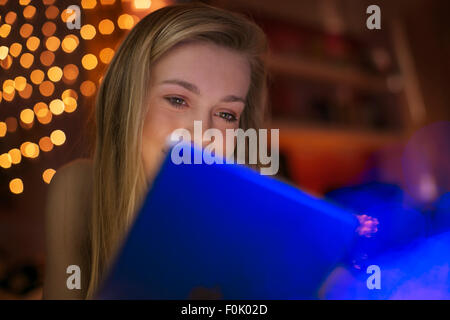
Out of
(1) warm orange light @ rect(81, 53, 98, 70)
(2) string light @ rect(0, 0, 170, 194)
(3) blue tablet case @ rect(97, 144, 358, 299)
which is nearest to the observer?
(3) blue tablet case @ rect(97, 144, 358, 299)

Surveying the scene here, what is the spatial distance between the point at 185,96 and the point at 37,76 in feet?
1.69

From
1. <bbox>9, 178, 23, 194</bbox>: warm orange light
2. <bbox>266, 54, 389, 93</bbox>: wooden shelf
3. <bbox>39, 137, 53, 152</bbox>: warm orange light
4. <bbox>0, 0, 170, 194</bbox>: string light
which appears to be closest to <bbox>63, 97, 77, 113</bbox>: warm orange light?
<bbox>0, 0, 170, 194</bbox>: string light

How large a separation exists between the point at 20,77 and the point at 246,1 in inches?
53.4

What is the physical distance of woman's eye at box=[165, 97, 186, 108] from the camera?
25.5 inches

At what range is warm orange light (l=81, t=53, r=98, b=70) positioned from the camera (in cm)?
121

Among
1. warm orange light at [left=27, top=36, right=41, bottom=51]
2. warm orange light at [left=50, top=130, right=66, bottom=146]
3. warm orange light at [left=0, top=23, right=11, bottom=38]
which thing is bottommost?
warm orange light at [left=0, top=23, right=11, bottom=38]

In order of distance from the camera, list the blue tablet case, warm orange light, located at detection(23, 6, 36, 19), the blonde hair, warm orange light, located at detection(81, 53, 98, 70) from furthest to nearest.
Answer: warm orange light, located at detection(81, 53, 98, 70) → warm orange light, located at detection(23, 6, 36, 19) → the blonde hair → the blue tablet case

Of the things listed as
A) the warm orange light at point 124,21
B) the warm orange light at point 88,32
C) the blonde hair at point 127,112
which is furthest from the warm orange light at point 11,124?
the blonde hair at point 127,112

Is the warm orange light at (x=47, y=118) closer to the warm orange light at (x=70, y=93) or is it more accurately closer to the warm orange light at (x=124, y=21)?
the warm orange light at (x=70, y=93)

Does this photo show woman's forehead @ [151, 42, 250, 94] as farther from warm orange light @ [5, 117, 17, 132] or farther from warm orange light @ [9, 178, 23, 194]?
warm orange light @ [9, 178, 23, 194]

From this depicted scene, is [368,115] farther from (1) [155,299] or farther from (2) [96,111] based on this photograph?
(1) [155,299]

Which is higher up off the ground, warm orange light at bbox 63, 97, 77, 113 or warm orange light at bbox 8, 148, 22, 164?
warm orange light at bbox 63, 97, 77, 113

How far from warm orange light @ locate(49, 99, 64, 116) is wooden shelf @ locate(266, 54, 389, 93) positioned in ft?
3.50

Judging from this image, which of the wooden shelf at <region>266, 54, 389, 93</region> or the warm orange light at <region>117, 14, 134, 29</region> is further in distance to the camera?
the wooden shelf at <region>266, 54, 389, 93</region>
